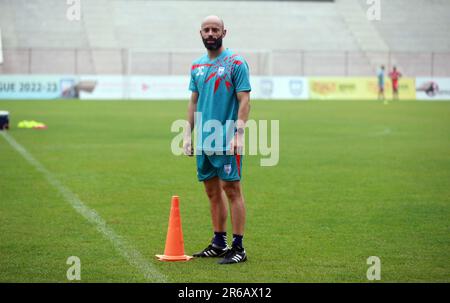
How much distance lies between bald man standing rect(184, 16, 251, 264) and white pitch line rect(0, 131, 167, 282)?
2.39 feet

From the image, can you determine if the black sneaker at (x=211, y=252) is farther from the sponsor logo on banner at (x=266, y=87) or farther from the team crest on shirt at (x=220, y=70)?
the sponsor logo on banner at (x=266, y=87)

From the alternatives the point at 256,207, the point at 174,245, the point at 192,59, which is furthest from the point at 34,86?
the point at 174,245

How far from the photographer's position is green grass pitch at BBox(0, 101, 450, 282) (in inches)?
300

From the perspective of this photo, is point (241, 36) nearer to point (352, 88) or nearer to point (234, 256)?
point (352, 88)

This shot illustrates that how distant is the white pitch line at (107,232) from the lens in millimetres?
7441

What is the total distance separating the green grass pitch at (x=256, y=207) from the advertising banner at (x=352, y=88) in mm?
25495

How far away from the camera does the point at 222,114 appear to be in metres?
7.92

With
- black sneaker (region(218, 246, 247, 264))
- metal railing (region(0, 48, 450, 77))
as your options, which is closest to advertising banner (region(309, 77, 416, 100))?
metal railing (region(0, 48, 450, 77))

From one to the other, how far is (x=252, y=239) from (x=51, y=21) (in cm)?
A: 4830

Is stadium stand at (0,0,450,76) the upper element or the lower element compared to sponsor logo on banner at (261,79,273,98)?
upper

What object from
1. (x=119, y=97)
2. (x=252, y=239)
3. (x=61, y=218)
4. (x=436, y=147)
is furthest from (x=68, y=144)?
(x=119, y=97)

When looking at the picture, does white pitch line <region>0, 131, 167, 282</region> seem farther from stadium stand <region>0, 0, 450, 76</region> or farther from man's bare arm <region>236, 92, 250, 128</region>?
stadium stand <region>0, 0, 450, 76</region>

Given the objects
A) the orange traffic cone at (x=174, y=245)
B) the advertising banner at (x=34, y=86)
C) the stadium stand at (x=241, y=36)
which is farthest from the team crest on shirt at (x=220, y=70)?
the stadium stand at (x=241, y=36)
